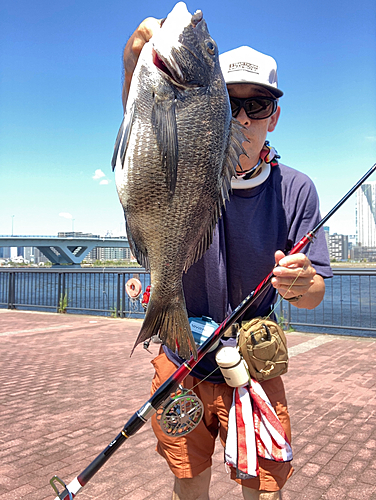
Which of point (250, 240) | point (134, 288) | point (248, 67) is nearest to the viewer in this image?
point (248, 67)

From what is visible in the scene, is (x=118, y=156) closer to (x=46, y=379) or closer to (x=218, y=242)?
(x=218, y=242)

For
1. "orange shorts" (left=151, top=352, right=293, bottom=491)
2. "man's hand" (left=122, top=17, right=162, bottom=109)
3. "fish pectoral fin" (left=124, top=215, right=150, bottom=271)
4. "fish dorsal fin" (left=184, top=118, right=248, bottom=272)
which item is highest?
"man's hand" (left=122, top=17, right=162, bottom=109)

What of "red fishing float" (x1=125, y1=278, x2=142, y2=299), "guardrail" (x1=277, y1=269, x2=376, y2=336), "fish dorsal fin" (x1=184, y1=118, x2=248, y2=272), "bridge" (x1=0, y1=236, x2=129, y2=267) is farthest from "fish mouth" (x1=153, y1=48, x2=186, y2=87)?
"bridge" (x1=0, y1=236, x2=129, y2=267)

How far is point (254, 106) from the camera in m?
2.09

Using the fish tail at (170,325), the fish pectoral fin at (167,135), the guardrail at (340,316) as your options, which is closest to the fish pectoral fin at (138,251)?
the fish tail at (170,325)

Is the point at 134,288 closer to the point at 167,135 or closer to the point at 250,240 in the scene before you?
the point at 250,240

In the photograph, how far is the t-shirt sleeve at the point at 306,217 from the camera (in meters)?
2.14

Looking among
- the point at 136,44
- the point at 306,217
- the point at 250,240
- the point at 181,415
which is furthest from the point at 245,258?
the point at 136,44

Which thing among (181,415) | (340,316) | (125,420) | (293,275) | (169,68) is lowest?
(340,316)

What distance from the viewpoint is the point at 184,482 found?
86.4 inches

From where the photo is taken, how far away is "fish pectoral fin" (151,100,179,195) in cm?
146

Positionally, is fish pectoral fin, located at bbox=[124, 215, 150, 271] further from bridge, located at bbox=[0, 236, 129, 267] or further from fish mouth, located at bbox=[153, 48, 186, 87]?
bridge, located at bbox=[0, 236, 129, 267]

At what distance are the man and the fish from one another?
20.2 inches

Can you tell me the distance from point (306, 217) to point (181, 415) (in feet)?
4.04
